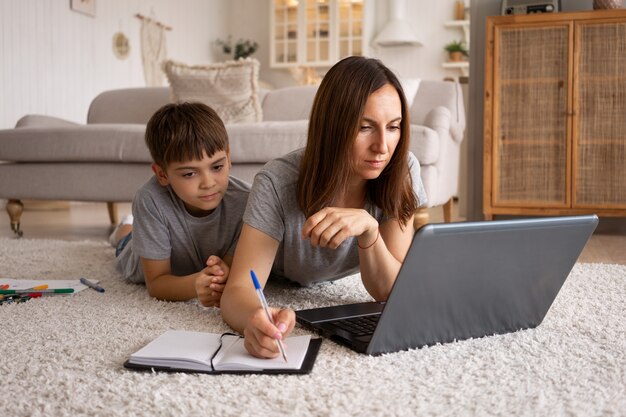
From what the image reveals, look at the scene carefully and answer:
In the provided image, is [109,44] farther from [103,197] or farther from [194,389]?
[194,389]

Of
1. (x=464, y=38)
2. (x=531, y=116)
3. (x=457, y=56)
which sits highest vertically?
(x=464, y=38)

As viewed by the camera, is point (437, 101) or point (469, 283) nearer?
point (469, 283)

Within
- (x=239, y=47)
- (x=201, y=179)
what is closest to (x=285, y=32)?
(x=239, y=47)

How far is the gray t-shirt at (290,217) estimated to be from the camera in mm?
1378

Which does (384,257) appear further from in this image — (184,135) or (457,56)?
(457,56)

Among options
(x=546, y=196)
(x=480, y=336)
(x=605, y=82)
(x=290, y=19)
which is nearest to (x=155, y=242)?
(x=480, y=336)

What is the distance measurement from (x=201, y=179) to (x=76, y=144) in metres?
1.74

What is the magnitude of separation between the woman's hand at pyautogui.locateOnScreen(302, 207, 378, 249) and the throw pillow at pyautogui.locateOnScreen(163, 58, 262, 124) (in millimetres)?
2336

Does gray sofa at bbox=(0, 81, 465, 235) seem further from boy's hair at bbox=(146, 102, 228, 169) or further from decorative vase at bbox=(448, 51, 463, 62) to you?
decorative vase at bbox=(448, 51, 463, 62)

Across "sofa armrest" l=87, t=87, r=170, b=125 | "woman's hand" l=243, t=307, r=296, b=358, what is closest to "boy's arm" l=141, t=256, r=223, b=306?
"woman's hand" l=243, t=307, r=296, b=358

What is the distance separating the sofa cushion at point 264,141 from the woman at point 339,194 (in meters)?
1.35

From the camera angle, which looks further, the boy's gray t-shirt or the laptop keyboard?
the boy's gray t-shirt

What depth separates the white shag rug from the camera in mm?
937

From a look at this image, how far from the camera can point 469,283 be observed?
44.7 inches
